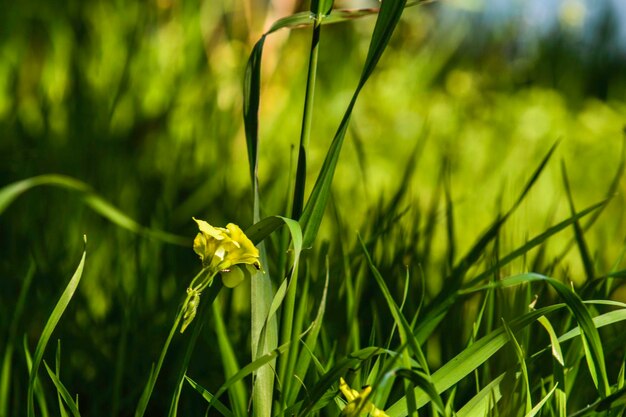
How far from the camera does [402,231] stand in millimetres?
1140

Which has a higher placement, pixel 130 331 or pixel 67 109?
pixel 67 109

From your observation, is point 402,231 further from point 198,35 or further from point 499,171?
point 198,35

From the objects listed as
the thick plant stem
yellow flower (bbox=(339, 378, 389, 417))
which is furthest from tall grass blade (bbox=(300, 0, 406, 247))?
yellow flower (bbox=(339, 378, 389, 417))

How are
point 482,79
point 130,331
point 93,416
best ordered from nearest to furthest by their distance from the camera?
1. point 93,416
2. point 130,331
3. point 482,79

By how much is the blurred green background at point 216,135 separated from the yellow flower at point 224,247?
0.90ft

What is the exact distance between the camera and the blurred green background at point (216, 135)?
1.26 meters

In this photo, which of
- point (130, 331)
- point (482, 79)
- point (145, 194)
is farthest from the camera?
point (482, 79)

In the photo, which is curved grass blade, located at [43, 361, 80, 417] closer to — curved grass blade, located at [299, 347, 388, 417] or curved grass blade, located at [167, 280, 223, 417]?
curved grass blade, located at [167, 280, 223, 417]

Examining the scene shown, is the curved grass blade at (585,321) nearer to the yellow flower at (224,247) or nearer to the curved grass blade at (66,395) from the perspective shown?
the yellow flower at (224,247)

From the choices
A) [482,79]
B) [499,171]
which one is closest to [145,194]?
[499,171]

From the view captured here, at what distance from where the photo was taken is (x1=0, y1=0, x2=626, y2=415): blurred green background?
1.26m

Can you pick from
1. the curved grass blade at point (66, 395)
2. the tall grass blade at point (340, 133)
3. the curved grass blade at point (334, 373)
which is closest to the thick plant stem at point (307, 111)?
the tall grass blade at point (340, 133)

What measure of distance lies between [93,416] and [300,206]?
0.45 meters

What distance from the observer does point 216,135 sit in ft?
6.72
